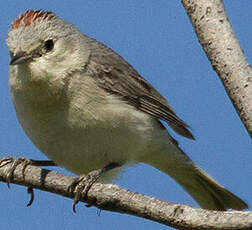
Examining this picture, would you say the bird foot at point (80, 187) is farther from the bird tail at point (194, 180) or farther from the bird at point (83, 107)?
the bird tail at point (194, 180)

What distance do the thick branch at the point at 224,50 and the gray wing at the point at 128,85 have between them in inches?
64.2

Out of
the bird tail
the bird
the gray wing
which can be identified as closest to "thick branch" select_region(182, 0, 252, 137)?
the bird

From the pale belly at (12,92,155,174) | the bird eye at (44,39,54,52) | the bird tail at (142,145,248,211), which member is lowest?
the bird tail at (142,145,248,211)

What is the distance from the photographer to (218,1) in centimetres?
503

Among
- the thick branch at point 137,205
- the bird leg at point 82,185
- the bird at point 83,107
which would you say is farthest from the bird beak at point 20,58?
the bird leg at point 82,185

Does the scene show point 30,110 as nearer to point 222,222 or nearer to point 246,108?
point 246,108

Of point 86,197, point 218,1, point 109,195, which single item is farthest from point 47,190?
point 218,1

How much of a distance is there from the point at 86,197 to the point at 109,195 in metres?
0.64

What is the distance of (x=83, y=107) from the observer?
5918mm

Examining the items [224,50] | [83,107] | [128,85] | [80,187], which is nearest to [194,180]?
[128,85]

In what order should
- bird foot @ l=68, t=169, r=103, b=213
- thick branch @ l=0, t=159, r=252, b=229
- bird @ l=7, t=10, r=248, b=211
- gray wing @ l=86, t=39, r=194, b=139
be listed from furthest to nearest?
gray wing @ l=86, t=39, r=194, b=139 < bird @ l=7, t=10, r=248, b=211 < bird foot @ l=68, t=169, r=103, b=213 < thick branch @ l=0, t=159, r=252, b=229

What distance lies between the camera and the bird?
586cm

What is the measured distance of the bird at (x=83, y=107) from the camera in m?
5.86

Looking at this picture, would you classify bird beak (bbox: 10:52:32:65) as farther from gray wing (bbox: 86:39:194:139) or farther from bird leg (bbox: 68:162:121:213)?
bird leg (bbox: 68:162:121:213)
